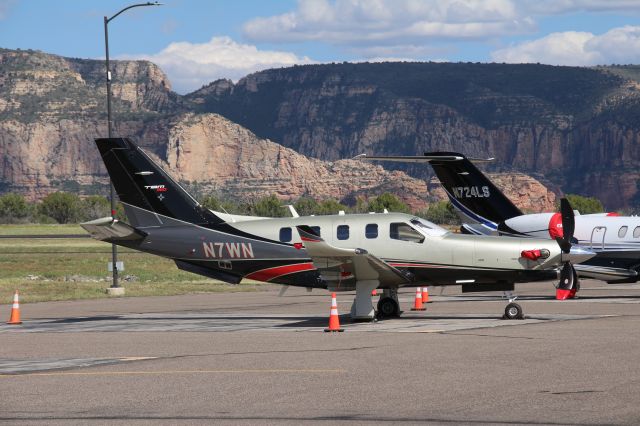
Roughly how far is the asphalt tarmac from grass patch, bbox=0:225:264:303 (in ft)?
41.4

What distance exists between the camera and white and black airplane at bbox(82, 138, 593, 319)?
25969mm

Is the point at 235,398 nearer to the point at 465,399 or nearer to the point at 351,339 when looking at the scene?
the point at 465,399

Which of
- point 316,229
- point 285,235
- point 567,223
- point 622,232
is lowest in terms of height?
point 622,232

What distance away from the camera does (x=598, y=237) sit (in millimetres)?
35781

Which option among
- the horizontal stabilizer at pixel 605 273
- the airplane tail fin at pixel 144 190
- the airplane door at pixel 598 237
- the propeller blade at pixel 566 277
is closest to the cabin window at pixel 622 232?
the airplane door at pixel 598 237

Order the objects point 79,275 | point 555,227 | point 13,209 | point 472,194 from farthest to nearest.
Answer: point 13,209 → point 79,275 → point 472,194 → point 555,227

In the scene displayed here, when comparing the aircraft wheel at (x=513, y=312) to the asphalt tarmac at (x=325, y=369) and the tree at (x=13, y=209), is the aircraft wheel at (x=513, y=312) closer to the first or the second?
the asphalt tarmac at (x=325, y=369)

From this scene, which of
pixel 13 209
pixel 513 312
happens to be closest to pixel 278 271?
pixel 513 312

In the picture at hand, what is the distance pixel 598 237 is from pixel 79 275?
2582 cm

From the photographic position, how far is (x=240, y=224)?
27922 millimetres

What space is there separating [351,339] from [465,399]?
792 cm

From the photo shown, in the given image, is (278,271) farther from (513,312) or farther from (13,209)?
(13,209)

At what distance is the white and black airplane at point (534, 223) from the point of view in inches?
1390

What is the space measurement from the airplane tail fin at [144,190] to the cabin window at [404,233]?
3906 mm
